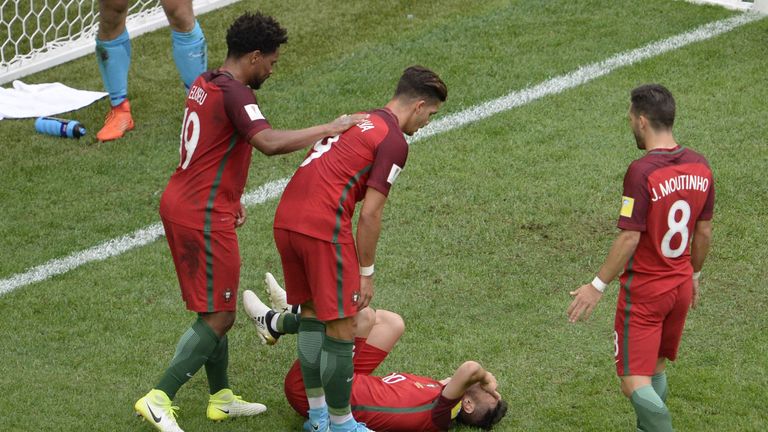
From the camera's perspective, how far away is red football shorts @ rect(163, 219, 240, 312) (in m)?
6.03

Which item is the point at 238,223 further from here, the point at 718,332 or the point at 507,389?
the point at 718,332

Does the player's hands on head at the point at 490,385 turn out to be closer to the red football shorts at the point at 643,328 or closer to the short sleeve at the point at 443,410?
→ the short sleeve at the point at 443,410

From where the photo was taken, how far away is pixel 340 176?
579 cm

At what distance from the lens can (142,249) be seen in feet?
27.1

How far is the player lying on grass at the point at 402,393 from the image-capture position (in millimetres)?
6152

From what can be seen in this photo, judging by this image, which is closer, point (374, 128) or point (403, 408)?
point (374, 128)

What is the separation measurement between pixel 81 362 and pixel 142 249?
1.46 meters

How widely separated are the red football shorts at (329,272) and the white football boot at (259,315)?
103 cm

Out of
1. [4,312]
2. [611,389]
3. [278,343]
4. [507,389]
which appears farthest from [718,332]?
[4,312]

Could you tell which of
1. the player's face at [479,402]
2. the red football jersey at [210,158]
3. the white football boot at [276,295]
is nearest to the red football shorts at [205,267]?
the red football jersey at [210,158]

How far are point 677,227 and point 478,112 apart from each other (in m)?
4.58

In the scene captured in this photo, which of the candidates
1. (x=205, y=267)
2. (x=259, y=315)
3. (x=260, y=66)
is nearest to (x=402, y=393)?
(x=259, y=315)

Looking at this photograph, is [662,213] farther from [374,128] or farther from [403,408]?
[403,408]

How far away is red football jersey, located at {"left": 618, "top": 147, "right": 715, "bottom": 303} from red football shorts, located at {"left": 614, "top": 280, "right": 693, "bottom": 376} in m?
0.04
